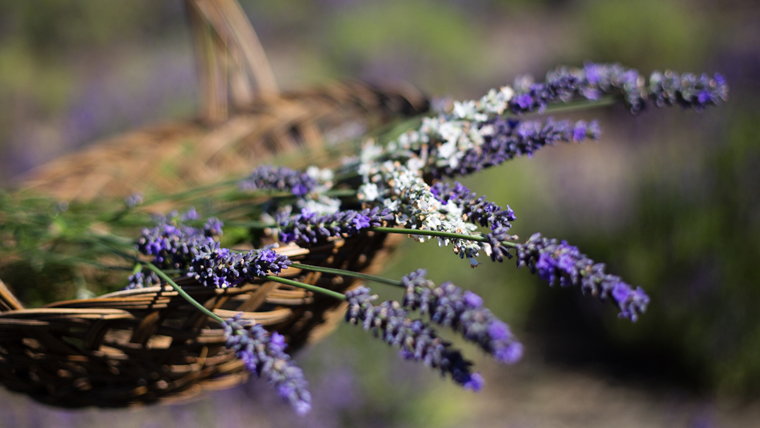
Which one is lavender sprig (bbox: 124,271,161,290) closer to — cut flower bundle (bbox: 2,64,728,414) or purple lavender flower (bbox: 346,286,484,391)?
cut flower bundle (bbox: 2,64,728,414)

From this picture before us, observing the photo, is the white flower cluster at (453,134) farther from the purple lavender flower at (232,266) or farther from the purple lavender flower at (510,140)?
the purple lavender flower at (232,266)

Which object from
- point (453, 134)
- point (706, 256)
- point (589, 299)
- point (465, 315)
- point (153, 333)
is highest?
point (706, 256)

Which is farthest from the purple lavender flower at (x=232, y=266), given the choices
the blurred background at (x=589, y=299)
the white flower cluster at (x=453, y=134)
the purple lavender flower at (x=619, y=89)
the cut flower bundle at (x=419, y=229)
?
the blurred background at (x=589, y=299)

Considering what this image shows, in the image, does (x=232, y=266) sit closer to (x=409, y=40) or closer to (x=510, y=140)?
(x=510, y=140)

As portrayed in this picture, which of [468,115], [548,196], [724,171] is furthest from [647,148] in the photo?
[468,115]

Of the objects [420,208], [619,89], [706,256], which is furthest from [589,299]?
[420,208]

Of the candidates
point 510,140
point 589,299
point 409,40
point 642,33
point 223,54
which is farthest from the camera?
point 409,40
